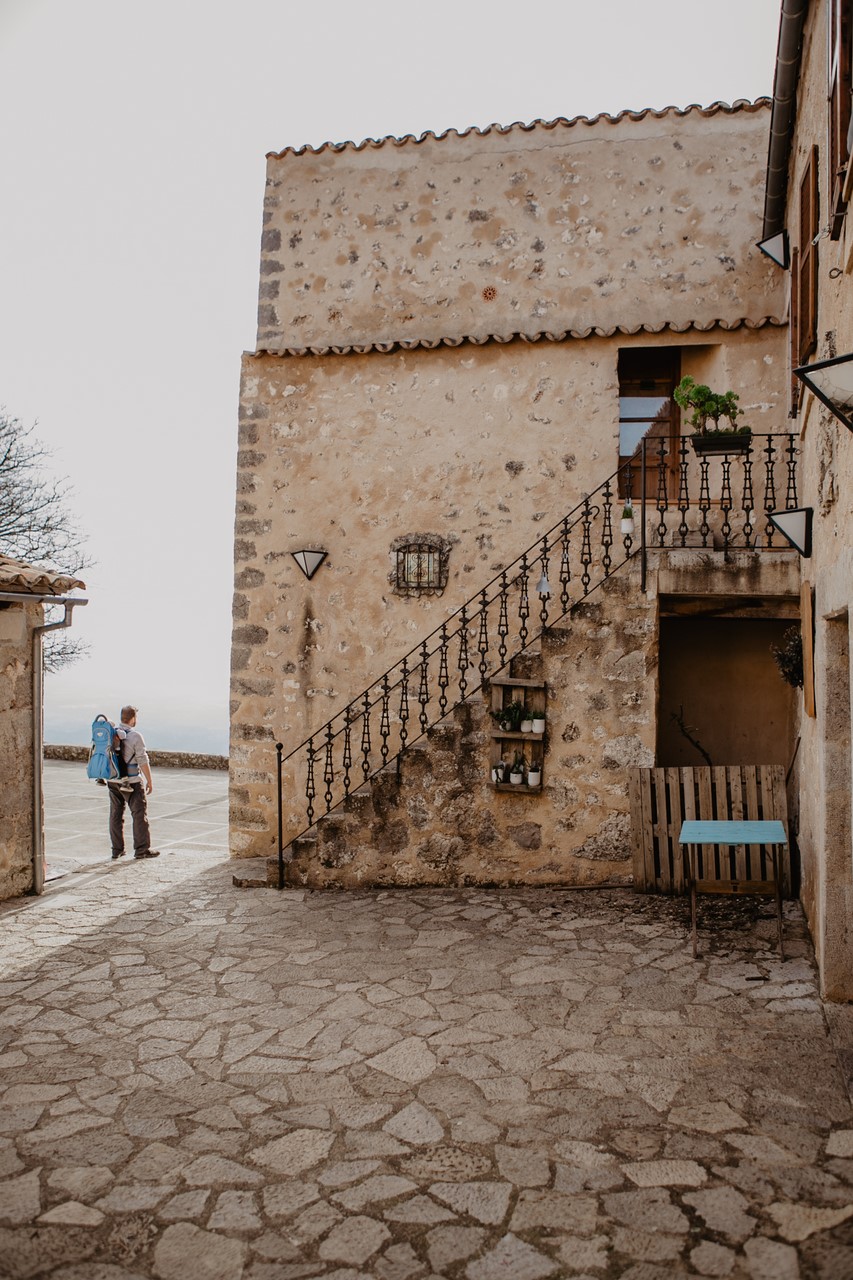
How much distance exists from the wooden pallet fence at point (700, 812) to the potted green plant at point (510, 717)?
106cm

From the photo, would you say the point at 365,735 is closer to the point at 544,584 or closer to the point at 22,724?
the point at 544,584

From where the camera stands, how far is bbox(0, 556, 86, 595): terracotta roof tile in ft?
25.7

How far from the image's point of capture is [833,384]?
4086 mm

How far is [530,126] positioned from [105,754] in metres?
7.92

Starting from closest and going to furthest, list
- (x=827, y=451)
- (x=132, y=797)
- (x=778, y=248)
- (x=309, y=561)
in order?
(x=827, y=451)
(x=778, y=248)
(x=309, y=561)
(x=132, y=797)

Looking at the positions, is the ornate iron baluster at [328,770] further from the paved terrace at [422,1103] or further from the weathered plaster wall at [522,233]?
the weathered plaster wall at [522,233]

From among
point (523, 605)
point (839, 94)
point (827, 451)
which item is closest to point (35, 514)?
point (523, 605)

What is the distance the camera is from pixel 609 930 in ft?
22.4

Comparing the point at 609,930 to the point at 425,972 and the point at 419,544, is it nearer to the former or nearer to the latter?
the point at 425,972

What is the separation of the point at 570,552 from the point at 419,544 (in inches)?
59.0

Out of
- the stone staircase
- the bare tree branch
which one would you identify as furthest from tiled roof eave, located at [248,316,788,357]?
the bare tree branch

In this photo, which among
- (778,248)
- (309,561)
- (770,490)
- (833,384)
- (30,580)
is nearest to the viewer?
(833,384)

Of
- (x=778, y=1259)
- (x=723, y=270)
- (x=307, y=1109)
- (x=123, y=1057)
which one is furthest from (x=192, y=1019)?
(x=723, y=270)

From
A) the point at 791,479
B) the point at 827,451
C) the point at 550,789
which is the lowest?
the point at 550,789
